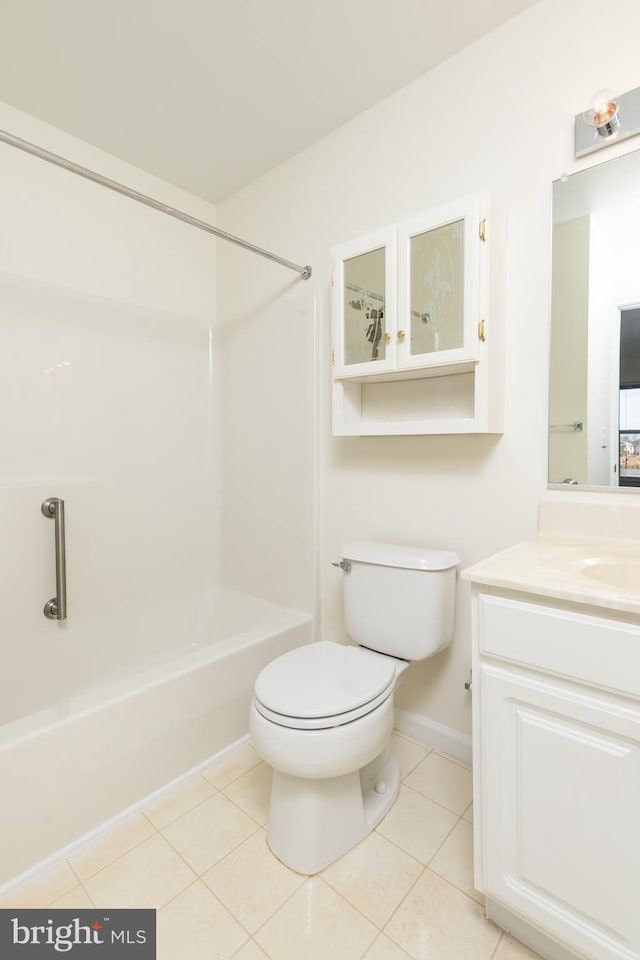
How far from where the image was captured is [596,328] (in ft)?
4.29

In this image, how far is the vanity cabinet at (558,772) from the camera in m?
0.83

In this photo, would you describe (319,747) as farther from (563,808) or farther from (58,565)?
(58,565)

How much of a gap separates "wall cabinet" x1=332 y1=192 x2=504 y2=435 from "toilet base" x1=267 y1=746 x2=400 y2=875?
3.54ft

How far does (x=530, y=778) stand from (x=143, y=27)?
87.9 inches

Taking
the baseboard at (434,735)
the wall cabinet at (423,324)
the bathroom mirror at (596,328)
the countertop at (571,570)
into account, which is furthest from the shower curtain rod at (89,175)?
the baseboard at (434,735)

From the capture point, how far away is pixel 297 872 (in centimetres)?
120

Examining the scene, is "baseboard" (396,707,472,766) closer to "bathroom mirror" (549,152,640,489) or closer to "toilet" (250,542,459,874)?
"toilet" (250,542,459,874)

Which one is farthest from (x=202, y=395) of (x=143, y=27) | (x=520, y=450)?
(x=520, y=450)

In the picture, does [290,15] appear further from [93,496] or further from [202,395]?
[93,496]

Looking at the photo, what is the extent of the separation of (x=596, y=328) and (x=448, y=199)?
0.67 m

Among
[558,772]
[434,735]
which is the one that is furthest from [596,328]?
[434,735]

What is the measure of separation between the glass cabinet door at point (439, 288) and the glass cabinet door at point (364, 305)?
4 centimetres

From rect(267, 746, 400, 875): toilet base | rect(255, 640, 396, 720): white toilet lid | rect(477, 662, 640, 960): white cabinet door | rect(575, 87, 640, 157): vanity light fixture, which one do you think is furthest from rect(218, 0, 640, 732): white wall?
rect(477, 662, 640, 960): white cabinet door

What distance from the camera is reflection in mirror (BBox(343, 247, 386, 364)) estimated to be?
1577 millimetres
